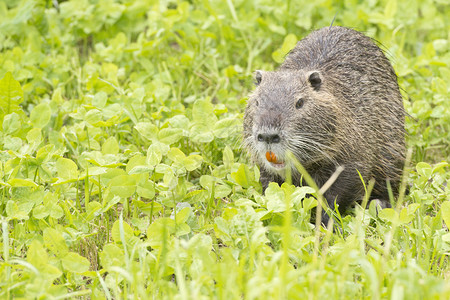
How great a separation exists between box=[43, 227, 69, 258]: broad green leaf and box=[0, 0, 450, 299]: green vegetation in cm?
1

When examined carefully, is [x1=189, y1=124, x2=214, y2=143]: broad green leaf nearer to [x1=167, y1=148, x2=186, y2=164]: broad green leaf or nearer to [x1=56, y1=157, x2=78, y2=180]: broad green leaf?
[x1=167, y1=148, x2=186, y2=164]: broad green leaf

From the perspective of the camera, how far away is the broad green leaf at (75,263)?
2.89m

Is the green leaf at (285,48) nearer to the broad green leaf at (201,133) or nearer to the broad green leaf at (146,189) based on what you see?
the broad green leaf at (201,133)

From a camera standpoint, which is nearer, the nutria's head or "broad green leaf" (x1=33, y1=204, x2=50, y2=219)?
"broad green leaf" (x1=33, y1=204, x2=50, y2=219)

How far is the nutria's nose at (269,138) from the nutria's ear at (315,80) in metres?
0.49

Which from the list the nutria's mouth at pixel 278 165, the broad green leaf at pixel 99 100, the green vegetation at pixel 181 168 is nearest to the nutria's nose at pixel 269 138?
the nutria's mouth at pixel 278 165

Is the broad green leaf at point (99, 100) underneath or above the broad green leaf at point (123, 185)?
above

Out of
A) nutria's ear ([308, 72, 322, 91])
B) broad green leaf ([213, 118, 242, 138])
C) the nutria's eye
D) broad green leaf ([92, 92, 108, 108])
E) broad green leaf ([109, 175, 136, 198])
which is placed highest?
nutria's ear ([308, 72, 322, 91])

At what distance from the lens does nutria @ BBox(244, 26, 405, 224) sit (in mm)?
3582

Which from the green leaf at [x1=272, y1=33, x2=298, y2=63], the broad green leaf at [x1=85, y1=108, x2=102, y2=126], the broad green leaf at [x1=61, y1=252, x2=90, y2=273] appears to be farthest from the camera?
the green leaf at [x1=272, y1=33, x2=298, y2=63]

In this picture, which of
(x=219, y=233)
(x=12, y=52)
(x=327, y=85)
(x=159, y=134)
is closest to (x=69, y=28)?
(x=12, y=52)

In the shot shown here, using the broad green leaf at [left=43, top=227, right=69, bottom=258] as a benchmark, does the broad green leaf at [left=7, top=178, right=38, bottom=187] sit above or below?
above

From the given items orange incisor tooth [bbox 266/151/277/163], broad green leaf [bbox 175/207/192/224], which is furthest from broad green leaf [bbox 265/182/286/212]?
broad green leaf [bbox 175/207/192/224]

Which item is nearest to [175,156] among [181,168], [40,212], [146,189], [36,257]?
[181,168]
